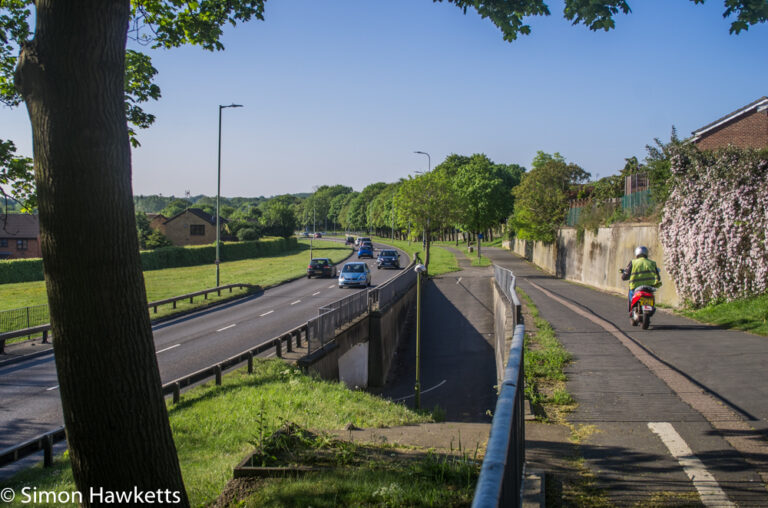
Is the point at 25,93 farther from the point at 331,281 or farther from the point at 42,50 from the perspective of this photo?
the point at 331,281

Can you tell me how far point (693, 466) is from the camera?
5016 millimetres

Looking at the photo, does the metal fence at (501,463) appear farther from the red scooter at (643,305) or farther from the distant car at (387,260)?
the distant car at (387,260)

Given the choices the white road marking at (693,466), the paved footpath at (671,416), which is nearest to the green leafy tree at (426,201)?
the paved footpath at (671,416)

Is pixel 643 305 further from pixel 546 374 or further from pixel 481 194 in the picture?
pixel 481 194

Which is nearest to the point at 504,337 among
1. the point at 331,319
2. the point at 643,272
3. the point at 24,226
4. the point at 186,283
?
the point at 643,272

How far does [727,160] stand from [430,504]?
53.8 feet

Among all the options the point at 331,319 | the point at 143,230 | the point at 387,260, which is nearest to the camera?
the point at 331,319

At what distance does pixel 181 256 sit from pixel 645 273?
5484 centimetres

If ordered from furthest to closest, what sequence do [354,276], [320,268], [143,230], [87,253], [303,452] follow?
1. [143,230]
2. [320,268]
3. [354,276]
4. [303,452]
5. [87,253]

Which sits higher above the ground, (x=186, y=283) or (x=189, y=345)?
(x=189, y=345)

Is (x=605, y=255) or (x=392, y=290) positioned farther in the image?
(x=605, y=255)

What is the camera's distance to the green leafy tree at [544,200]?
51438mm

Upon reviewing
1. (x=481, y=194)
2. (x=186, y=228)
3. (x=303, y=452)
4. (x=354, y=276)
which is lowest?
(x=354, y=276)

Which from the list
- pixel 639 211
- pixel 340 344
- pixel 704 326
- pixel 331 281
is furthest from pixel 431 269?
pixel 704 326
